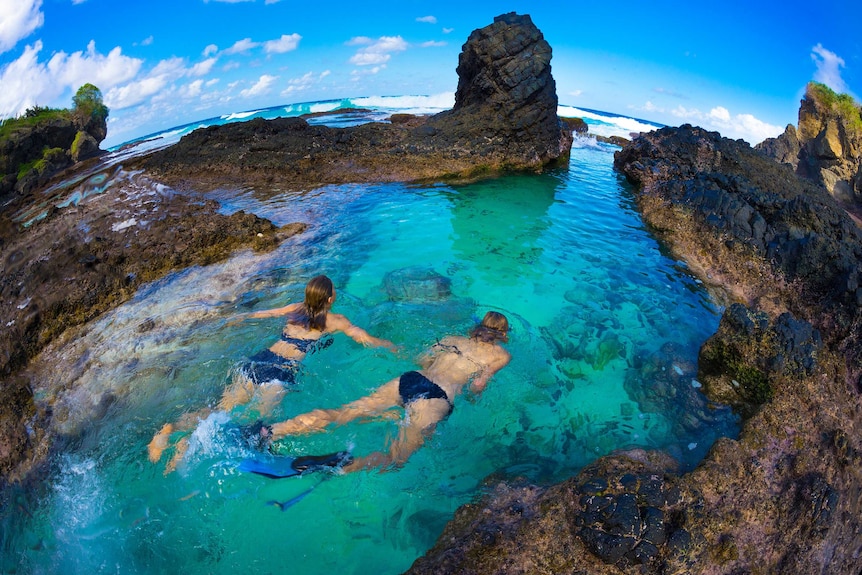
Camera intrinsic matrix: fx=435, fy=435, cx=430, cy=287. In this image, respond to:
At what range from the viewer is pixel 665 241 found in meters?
9.71

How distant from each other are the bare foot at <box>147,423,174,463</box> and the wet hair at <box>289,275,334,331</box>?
6.04 ft

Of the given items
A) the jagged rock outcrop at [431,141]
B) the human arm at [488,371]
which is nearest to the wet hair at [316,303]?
the human arm at [488,371]

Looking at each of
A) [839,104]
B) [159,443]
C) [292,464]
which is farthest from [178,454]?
[839,104]

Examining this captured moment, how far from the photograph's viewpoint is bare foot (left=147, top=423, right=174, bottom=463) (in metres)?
4.16

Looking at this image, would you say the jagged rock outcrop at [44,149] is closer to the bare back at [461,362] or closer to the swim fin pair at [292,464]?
the swim fin pair at [292,464]

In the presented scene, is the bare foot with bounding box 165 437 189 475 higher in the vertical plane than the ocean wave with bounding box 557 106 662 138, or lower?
lower

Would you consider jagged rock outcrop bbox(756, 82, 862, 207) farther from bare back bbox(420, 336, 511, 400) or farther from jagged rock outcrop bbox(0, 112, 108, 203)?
jagged rock outcrop bbox(0, 112, 108, 203)

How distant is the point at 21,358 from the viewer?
5.84m

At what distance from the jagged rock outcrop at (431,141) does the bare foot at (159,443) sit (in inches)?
392

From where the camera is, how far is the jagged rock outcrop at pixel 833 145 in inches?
761

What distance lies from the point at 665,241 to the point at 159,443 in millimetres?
9930

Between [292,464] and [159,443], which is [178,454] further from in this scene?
[292,464]

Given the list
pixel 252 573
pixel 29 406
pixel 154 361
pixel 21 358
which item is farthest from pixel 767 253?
pixel 21 358

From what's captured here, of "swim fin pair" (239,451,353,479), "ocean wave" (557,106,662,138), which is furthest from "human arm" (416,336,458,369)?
"ocean wave" (557,106,662,138)
